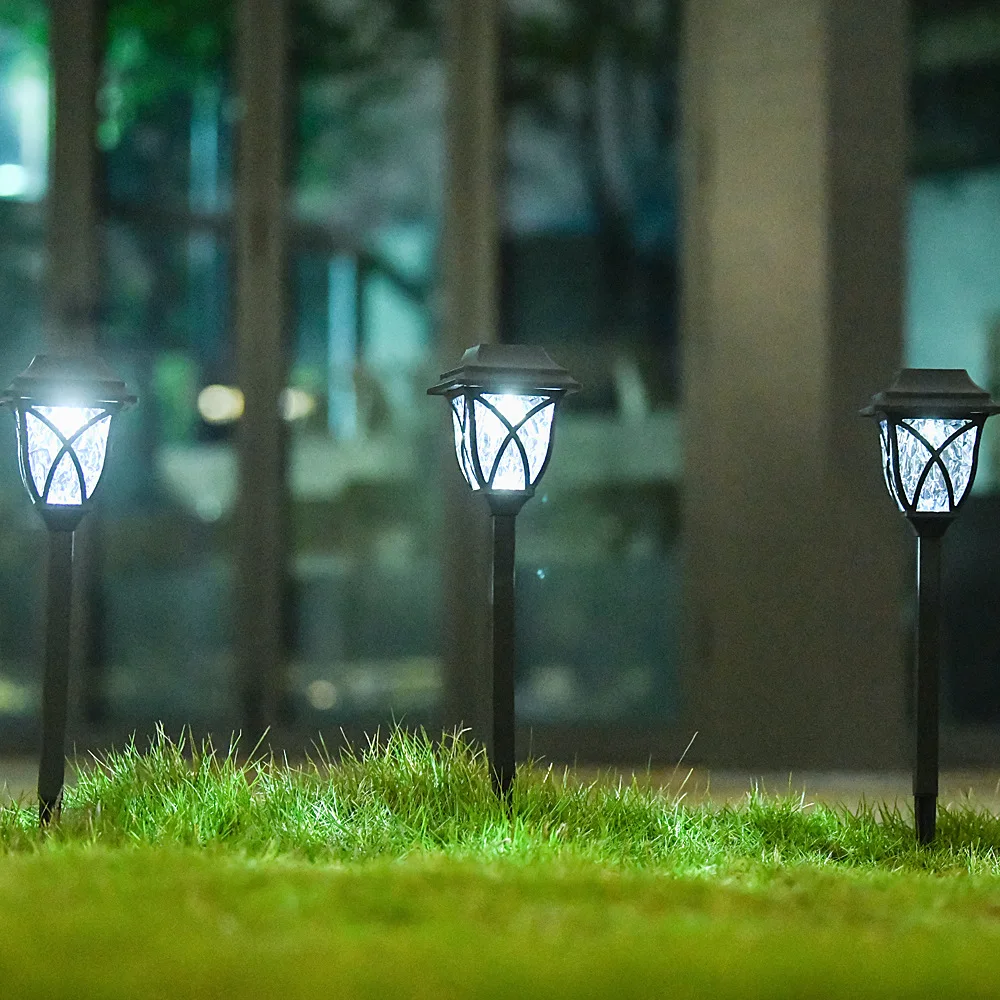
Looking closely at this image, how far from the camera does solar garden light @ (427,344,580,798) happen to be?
490cm

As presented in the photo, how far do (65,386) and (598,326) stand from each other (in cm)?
362

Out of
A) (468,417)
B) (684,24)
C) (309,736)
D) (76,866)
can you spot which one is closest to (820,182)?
(684,24)

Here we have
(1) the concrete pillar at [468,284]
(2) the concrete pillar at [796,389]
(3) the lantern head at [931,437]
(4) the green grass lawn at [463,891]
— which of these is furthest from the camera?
(1) the concrete pillar at [468,284]

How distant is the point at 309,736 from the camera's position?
7918 mm

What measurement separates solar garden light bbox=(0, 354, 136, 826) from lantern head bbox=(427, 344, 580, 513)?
1.28m

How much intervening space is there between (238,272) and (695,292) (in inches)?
99.5

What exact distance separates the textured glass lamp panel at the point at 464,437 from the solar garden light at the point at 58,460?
1191mm

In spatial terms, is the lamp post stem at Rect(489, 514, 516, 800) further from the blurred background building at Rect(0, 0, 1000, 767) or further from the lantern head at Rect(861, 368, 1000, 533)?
→ the blurred background building at Rect(0, 0, 1000, 767)

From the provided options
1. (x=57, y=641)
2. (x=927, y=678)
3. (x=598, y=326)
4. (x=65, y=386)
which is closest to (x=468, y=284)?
(x=598, y=326)

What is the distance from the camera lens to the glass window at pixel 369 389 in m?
8.00

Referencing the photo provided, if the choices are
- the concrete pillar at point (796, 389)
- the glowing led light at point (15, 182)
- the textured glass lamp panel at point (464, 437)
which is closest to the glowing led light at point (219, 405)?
the glowing led light at point (15, 182)

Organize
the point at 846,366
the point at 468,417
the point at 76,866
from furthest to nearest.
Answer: the point at 846,366, the point at 468,417, the point at 76,866

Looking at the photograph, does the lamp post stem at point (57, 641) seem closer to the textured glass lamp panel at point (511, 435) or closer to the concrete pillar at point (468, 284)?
the textured glass lamp panel at point (511, 435)

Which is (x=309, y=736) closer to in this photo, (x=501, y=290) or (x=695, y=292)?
(x=501, y=290)
